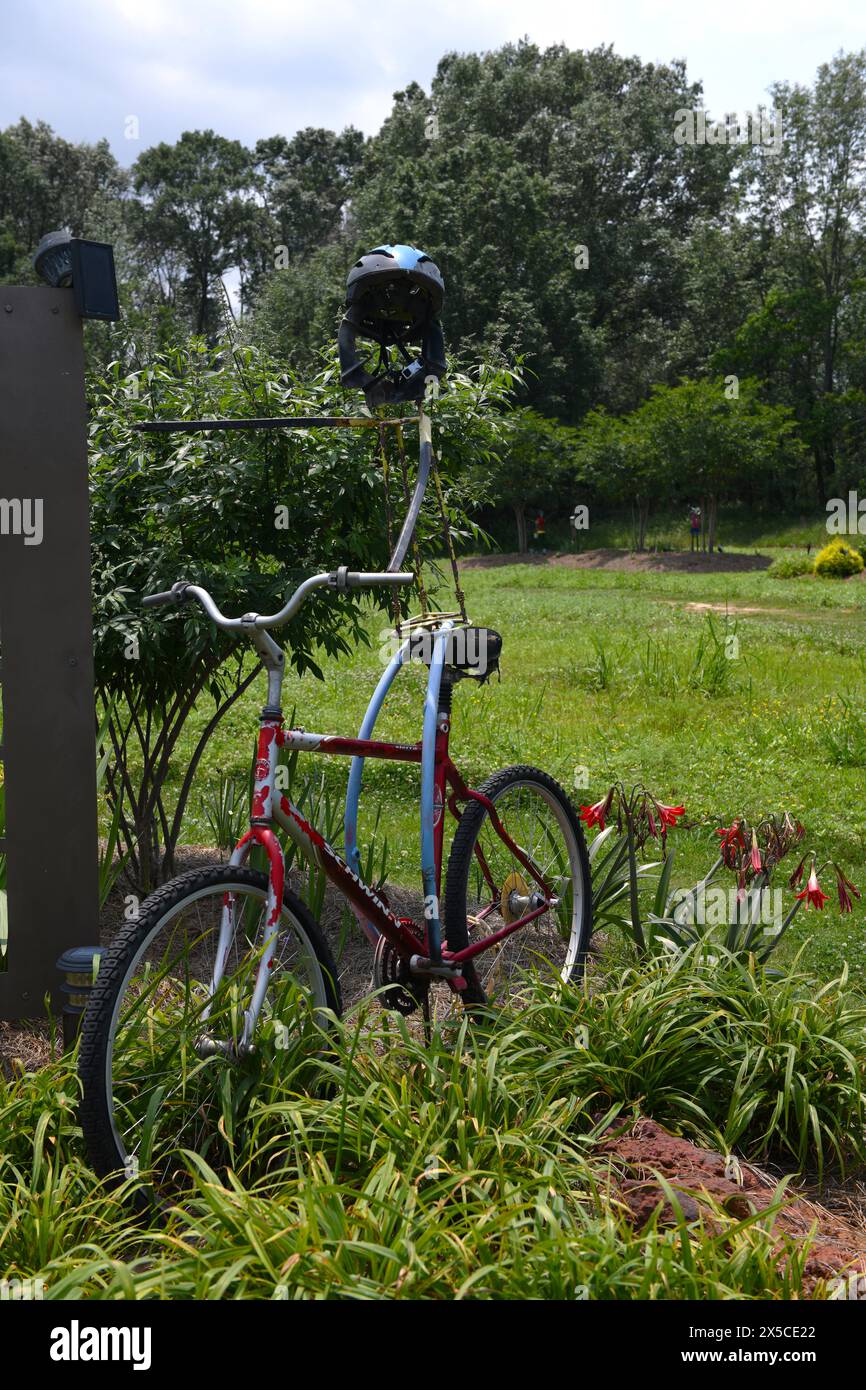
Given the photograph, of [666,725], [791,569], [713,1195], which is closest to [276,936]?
[713,1195]

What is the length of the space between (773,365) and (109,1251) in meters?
38.6

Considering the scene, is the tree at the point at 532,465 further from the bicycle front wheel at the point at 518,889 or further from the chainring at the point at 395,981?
the chainring at the point at 395,981

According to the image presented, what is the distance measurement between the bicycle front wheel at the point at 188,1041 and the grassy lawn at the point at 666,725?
65.9 inches

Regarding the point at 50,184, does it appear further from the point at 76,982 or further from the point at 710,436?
the point at 76,982

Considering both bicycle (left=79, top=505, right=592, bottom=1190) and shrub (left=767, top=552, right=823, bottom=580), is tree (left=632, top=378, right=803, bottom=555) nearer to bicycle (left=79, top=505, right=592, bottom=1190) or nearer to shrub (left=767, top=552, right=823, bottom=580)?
shrub (left=767, top=552, right=823, bottom=580)

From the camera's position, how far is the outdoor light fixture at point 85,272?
2.92 metres

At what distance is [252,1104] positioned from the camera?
237 cm

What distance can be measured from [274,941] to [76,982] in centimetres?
65

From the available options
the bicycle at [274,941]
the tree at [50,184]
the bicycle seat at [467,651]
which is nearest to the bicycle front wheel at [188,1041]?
the bicycle at [274,941]

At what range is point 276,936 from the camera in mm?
2480

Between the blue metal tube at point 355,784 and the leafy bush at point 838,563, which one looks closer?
the blue metal tube at point 355,784

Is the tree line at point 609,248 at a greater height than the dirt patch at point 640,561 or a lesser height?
greater

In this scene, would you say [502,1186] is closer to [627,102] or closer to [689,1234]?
[689,1234]
